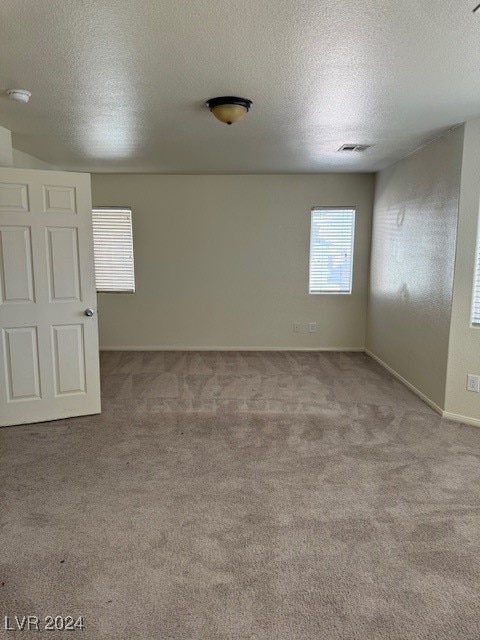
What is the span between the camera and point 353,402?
432cm

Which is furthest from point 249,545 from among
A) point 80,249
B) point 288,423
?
point 80,249

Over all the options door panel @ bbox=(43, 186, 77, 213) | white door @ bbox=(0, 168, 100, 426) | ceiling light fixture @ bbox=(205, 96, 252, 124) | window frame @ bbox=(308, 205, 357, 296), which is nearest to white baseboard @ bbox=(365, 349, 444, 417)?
window frame @ bbox=(308, 205, 357, 296)

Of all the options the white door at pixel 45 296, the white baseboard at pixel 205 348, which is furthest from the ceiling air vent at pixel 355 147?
the white baseboard at pixel 205 348

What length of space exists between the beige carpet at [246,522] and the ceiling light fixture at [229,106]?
2.40 m

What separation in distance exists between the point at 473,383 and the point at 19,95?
162 inches

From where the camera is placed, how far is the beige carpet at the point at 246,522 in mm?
1793

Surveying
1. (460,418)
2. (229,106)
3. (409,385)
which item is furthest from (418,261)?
(229,106)

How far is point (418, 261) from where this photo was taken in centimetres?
447

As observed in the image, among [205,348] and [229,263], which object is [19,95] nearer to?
[229,263]

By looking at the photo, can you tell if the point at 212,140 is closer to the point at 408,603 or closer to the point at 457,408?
the point at 457,408

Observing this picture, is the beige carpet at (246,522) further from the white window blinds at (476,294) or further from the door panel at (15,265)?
the door panel at (15,265)

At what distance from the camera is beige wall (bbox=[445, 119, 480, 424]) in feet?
11.7

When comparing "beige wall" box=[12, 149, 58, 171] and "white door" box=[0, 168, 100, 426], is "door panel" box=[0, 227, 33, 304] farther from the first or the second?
"beige wall" box=[12, 149, 58, 171]

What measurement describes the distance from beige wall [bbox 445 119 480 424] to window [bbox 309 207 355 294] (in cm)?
261
